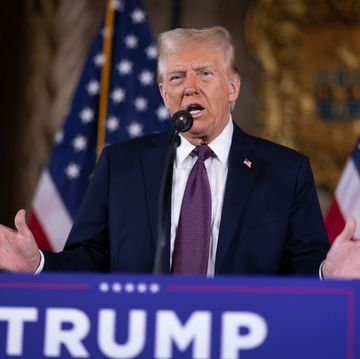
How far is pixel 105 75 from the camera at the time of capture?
4.24 m

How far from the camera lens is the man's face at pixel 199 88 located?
2.57m

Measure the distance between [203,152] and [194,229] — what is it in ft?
0.84

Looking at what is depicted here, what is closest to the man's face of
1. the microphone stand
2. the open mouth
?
the open mouth

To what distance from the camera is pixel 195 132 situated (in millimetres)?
2580

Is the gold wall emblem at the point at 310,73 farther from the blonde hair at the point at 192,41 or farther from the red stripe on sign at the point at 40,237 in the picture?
the blonde hair at the point at 192,41

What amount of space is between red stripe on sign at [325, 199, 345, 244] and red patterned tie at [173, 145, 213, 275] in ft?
5.17

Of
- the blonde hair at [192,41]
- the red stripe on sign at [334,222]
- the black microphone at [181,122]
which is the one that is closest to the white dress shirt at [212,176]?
the blonde hair at [192,41]

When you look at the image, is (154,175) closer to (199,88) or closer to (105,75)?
(199,88)

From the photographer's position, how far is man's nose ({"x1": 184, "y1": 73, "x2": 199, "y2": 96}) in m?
2.56

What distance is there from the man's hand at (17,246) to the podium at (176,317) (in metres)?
0.36

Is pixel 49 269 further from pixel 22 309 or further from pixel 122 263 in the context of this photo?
pixel 22 309

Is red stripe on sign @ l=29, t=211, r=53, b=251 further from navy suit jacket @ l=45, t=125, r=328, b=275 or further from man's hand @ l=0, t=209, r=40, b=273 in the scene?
man's hand @ l=0, t=209, r=40, b=273

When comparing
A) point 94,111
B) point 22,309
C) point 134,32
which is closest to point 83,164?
point 94,111

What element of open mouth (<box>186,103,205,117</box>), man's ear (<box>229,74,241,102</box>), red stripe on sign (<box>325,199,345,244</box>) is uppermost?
man's ear (<box>229,74,241,102</box>)
